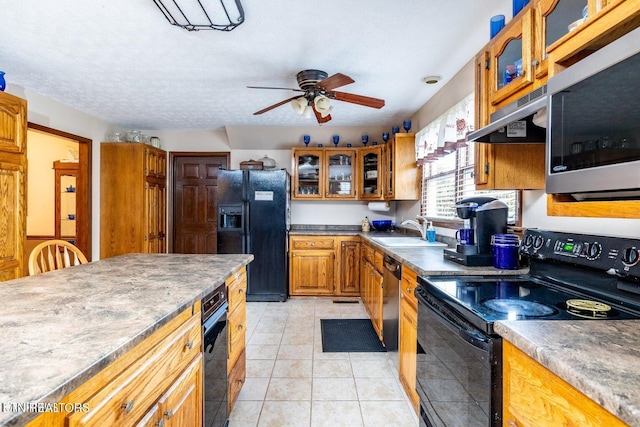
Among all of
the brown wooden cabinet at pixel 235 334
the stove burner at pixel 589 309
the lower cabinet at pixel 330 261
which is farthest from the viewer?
the lower cabinet at pixel 330 261

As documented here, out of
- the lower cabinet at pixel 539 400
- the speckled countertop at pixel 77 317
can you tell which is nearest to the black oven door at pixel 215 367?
the speckled countertop at pixel 77 317

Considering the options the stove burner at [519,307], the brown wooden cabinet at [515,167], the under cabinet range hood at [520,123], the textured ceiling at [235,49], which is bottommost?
the stove burner at [519,307]

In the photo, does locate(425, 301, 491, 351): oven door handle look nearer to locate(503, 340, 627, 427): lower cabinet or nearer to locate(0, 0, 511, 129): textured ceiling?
locate(503, 340, 627, 427): lower cabinet

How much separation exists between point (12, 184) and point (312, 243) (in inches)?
119

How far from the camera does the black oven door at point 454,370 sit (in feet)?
3.31

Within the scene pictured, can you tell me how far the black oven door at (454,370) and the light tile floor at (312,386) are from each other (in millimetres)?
490

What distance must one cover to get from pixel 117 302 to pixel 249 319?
104 inches

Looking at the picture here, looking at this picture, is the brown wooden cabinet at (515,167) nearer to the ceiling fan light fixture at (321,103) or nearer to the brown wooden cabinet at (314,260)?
the ceiling fan light fixture at (321,103)

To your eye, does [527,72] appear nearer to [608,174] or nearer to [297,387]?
[608,174]

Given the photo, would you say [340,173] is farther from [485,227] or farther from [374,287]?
[485,227]

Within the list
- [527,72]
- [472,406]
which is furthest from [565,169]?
[472,406]

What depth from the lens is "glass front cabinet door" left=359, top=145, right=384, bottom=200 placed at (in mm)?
4531

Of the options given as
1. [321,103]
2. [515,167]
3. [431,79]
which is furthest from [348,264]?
[515,167]

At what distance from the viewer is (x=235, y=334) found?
1.89 metres
